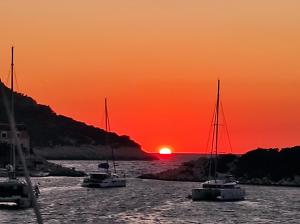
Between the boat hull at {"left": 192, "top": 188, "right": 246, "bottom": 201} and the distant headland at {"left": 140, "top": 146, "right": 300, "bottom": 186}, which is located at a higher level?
the distant headland at {"left": 140, "top": 146, "right": 300, "bottom": 186}

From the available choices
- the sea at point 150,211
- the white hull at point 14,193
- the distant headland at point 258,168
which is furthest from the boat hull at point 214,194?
the distant headland at point 258,168

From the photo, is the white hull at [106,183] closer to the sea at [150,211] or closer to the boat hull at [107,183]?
the boat hull at [107,183]

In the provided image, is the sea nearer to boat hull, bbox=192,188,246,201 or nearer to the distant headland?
boat hull, bbox=192,188,246,201

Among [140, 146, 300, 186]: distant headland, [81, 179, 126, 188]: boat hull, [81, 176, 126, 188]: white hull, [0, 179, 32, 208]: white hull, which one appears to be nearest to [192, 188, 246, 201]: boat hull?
[0, 179, 32, 208]: white hull

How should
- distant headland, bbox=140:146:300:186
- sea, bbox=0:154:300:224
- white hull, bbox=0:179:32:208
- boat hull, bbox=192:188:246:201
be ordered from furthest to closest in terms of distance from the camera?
distant headland, bbox=140:146:300:186 → boat hull, bbox=192:188:246:201 → white hull, bbox=0:179:32:208 → sea, bbox=0:154:300:224

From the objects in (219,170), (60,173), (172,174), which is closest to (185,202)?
(219,170)

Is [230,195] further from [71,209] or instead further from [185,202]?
[71,209]

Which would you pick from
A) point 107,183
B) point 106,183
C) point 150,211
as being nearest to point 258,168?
point 107,183

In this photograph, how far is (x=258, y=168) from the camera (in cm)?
14988

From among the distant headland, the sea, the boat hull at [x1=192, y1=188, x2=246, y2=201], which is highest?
the distant headland

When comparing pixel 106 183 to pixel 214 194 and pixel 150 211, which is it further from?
pixel 150 211

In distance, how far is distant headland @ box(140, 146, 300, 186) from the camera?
144500 mm

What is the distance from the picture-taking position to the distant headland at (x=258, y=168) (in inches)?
5689

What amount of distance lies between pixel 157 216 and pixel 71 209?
1143 centimetres
